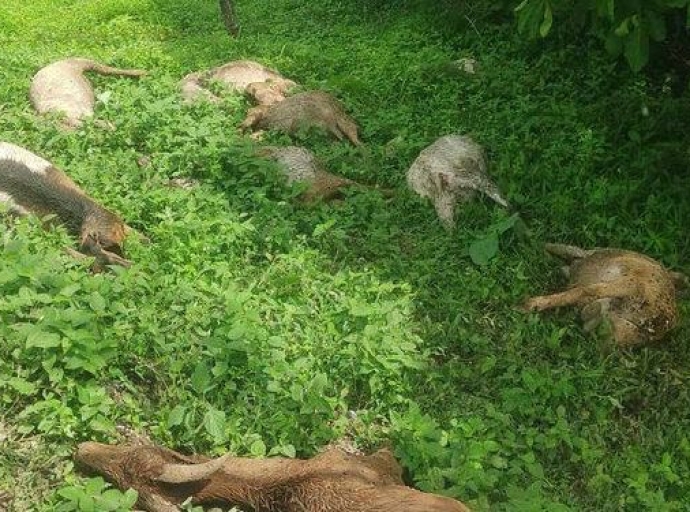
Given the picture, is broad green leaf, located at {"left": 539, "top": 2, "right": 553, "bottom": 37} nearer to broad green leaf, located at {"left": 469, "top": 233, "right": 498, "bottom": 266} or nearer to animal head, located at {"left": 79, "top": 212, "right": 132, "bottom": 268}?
broad green leaf, located at {"left": 469, "top": 233, "right": 498, "bottom": 266}

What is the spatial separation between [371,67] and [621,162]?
3.18 m

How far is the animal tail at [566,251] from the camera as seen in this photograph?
5445mm

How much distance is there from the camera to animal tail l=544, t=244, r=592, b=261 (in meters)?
5.45

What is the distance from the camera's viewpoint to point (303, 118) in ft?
23.4

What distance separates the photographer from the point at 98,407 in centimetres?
377

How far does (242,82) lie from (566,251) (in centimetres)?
398

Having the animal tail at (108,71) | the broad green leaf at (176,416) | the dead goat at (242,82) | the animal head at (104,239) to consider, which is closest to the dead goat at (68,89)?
the animal tail at (108,71)

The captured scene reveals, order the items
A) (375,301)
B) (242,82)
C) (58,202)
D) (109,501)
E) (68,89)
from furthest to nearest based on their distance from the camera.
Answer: (242,82), (68,89), (58,202), (375,301), (109,501)

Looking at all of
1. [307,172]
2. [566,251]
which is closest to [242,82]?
[307,172]

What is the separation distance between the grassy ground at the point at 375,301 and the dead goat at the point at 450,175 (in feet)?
0.43

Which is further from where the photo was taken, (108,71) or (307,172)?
(108,71)

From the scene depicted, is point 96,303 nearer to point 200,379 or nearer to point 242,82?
point 200,379

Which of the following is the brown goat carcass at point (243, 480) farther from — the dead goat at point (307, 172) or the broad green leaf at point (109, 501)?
the dead goat at point (307, 172)

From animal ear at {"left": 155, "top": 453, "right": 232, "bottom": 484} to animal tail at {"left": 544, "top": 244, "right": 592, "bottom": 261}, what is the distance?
2.97 meters
